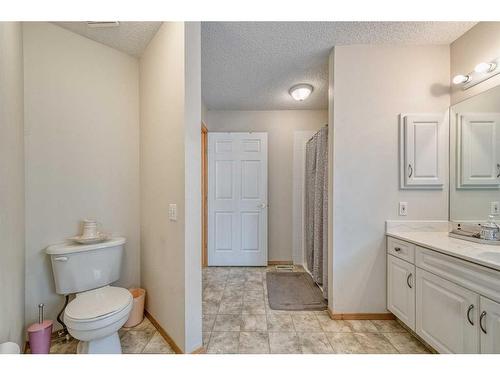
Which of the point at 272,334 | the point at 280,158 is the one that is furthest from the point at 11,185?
the point at 280,158

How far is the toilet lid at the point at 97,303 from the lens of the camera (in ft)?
3.92

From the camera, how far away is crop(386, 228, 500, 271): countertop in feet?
3.62

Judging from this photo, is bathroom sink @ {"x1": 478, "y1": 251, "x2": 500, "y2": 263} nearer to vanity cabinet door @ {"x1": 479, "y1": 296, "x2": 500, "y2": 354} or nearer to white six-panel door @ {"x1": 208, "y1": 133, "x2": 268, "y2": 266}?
vanity cabinet door @ {"x1": 479, "y1": 296, "x2": 500, "y2": 354}

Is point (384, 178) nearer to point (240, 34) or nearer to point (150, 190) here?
point (240, 34)

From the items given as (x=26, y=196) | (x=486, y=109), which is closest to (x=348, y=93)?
(x=486, y=109)

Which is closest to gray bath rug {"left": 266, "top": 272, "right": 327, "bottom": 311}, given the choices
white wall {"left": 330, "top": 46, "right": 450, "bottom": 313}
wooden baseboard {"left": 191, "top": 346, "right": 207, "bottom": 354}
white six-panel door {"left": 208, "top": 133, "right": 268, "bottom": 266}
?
white wall {"left": 330, "top": 46, "right": 450, "bottom": 313}

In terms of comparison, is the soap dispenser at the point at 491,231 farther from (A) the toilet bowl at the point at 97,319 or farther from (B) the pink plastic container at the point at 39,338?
(B) the pink plastic container at the point at 39,338

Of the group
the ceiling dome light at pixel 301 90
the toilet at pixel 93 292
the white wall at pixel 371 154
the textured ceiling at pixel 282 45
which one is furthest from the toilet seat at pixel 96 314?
the ceiling dome light at pixel 301 90

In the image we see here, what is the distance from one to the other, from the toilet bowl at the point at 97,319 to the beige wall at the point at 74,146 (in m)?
0.49

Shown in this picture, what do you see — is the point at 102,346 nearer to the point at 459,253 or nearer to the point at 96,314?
the point at 96,314

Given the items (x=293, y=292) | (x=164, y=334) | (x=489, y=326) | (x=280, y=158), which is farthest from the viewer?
(x=280, y=158)

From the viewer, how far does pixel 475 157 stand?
1613 mm

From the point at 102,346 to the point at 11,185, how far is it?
1.05 metres
